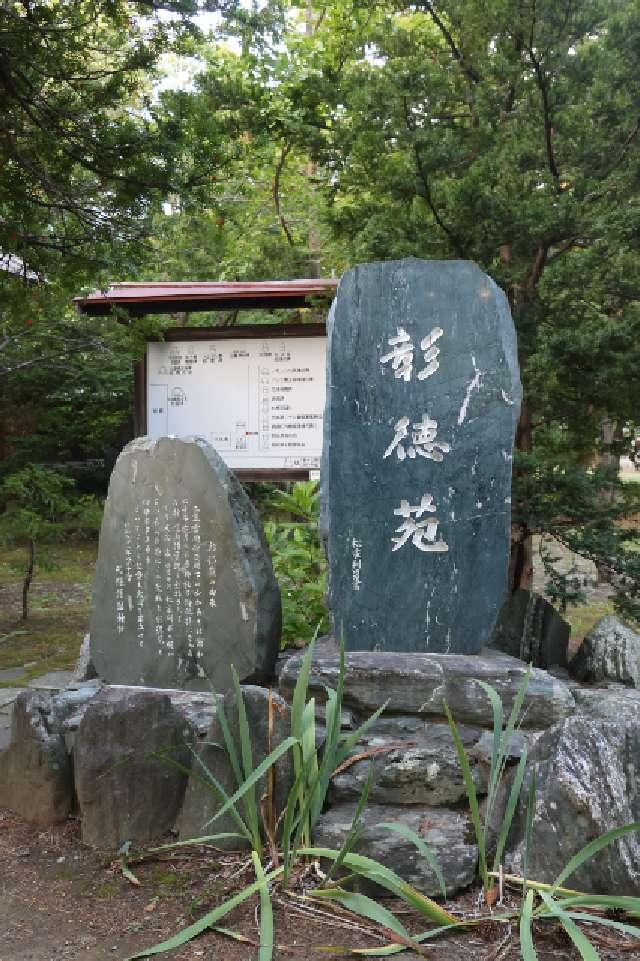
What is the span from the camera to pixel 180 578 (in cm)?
397

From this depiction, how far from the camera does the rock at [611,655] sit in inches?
165

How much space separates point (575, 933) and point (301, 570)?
342cm

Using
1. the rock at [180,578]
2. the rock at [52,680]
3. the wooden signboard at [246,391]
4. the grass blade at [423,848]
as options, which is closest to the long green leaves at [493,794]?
the grass blade at [423,848]

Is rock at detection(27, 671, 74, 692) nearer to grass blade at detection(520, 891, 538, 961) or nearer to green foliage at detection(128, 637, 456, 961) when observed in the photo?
green foliage at detection(128, 637, 456, 961)

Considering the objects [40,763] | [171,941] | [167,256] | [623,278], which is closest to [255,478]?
[623,278]

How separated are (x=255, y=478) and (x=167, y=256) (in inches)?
241

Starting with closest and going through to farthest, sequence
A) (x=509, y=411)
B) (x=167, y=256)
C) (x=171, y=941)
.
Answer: (x=171, y=941), (x=509, y=411), (x=167, y=256)

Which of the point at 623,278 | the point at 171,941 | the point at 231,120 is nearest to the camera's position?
the point at 171,941

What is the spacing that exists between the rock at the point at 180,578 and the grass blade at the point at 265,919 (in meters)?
1.35

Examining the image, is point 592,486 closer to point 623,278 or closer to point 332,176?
point 623,278

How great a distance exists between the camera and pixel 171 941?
231 centimetres

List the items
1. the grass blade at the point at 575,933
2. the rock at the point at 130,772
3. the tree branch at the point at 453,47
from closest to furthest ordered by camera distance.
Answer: the grass blade at the point at 575,933
the rock at the point at 130,772
the tree branch at the point at 453,47

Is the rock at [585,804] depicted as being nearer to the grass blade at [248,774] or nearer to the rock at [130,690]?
the grass blade at [248,774]

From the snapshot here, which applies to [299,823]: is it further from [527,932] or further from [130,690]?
[130,690]
